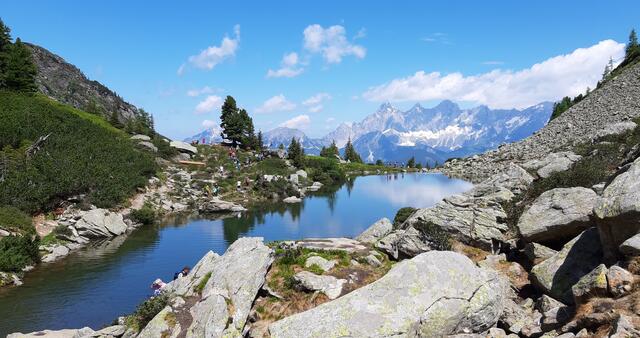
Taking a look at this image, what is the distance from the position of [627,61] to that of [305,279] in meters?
150

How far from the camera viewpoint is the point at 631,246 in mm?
13617

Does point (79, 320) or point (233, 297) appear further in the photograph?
point (79, 320)

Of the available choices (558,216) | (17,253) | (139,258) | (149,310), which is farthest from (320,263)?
(17,253)

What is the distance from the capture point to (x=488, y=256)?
25.0m

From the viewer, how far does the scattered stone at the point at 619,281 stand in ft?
42.4

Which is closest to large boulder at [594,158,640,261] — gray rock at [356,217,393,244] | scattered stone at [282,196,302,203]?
gray rock at [356,217,393,244]

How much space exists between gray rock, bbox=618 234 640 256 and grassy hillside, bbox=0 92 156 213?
2423 inches

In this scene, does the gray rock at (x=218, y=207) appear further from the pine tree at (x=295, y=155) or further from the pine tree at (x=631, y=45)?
the pine tree at (x=631, y=45)

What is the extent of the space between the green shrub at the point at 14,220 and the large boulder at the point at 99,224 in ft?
20.1

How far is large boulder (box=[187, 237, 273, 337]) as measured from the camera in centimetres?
1908

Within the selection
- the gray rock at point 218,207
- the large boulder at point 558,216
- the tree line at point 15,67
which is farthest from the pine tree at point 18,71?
the large boulder at point 558,216

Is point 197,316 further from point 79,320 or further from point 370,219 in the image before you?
point 370,219

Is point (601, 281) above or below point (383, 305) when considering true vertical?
above

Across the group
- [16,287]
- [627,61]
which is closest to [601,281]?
[16,287]
